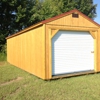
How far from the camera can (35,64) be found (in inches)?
302

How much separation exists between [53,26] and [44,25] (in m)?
0.49

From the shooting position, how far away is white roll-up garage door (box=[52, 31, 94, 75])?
282 inches

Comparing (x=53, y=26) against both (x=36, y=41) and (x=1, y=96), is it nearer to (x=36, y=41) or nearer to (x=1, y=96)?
(x=36, y=41)

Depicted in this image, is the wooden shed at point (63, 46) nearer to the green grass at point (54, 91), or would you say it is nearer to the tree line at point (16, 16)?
the green grass at point (54, 91)

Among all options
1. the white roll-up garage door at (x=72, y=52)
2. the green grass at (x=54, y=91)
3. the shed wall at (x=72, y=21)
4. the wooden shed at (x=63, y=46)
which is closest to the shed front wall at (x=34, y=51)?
the wooden shed at (x=63, y=46)

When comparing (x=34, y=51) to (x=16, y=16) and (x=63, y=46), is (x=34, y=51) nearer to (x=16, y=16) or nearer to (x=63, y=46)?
(x=63, y=46)

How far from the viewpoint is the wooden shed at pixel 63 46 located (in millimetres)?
6758

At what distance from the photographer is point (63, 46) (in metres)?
7.38

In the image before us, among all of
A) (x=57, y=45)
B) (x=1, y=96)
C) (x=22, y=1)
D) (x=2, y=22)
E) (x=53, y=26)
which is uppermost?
(x=22, y=1)

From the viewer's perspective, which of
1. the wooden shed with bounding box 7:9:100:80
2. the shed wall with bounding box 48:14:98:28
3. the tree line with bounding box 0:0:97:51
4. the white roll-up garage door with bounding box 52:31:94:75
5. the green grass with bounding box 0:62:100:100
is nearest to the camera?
the green grass with bounding box 0:62:100:100

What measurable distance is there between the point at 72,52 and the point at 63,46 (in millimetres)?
644

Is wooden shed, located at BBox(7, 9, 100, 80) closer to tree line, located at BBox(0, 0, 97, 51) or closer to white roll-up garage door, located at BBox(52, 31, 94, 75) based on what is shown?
white roll-up garage door, located at BBox(52, 31, 94, 75)

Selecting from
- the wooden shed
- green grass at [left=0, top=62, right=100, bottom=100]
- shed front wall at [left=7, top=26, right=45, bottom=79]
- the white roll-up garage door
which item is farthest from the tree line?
green grass at [left=0, top=62, right=100, bottom=100]

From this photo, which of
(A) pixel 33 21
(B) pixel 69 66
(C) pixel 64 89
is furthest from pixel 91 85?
(A) pixel 33 21
